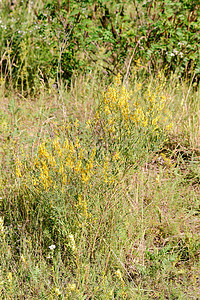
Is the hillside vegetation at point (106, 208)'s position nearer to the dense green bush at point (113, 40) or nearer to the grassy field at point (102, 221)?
the grassy field at point (102, 221)

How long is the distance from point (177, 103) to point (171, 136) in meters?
0.46

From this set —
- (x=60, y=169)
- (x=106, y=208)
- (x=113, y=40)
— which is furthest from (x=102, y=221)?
(x=113, y=40)

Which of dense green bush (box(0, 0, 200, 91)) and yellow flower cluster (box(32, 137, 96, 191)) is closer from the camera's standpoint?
yellow flower cluster (box(32, 137, 96, 191))

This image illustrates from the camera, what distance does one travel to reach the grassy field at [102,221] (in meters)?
1.68

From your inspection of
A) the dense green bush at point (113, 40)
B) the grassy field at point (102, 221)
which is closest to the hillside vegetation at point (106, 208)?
the grassy field at point (102, 221)

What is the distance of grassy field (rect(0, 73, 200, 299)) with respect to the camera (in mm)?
1680

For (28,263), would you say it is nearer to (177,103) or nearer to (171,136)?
(171,136)

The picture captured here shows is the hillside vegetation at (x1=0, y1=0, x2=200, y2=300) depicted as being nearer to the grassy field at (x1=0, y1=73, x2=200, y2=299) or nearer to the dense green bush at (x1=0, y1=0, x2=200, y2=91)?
the grassy field at (x1=0, y1=73, x2=200, y2=299)

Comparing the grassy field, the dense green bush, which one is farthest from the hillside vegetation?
the dense green bush

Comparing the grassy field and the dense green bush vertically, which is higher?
the dense green bush

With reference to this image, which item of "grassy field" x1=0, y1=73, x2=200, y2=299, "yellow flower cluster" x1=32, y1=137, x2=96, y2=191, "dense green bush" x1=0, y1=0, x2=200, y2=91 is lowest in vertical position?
"grassy field" x1=0, y1=73, x2=200, y2=299

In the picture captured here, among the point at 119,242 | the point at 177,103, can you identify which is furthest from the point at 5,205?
the point at 177,103

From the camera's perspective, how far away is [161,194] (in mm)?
2385

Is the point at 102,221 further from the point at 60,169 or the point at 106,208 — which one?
the point at 60,169
